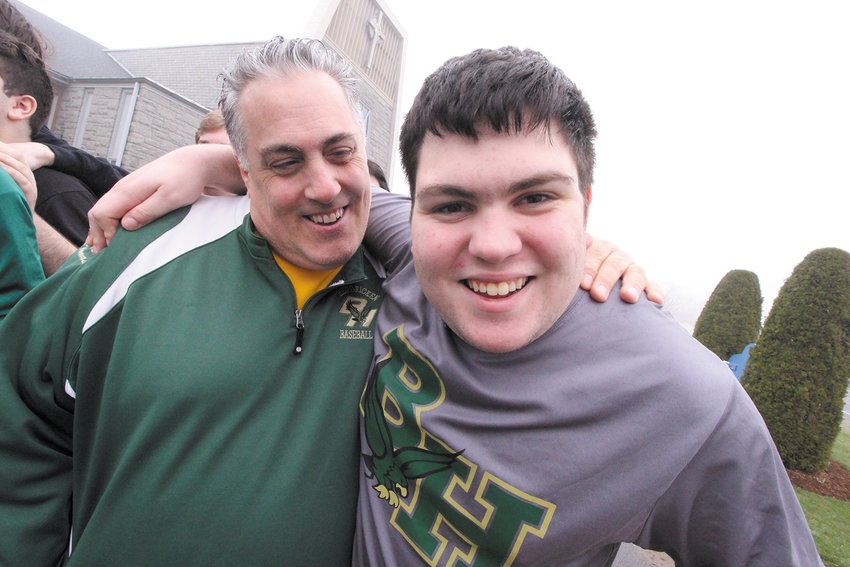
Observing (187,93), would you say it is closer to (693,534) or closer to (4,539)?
(4,539)

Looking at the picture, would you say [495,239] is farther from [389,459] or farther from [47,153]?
Result: [47,153]

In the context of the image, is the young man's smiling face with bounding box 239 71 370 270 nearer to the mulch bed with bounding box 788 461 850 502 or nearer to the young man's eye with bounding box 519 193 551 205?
the young man's eye with bounding box 519 193 551 205

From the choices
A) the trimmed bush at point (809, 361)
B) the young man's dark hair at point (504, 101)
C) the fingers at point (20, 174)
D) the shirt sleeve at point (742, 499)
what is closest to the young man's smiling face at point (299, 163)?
the young man's dark hair at point (504, 101)

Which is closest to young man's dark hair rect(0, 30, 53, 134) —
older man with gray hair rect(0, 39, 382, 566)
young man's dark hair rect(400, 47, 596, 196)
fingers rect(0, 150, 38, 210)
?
fingers rect(0, 150, 38, 210)

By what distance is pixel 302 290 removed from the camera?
167cm

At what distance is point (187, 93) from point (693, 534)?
1858cm

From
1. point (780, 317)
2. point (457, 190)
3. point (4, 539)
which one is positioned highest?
point (780, 317)

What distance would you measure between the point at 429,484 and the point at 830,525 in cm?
665

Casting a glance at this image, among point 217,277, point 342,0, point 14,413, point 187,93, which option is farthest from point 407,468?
point 187,93

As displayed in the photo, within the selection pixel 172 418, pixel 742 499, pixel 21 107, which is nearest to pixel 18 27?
pixel 21 107

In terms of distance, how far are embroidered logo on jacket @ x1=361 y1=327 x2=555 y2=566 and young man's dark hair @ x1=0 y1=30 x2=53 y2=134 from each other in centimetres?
216

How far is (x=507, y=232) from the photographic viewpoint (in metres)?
1.19

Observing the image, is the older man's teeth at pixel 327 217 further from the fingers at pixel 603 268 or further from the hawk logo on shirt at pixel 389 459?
the fingers at pixel 603 268

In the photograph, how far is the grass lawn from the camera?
15.3 feet
